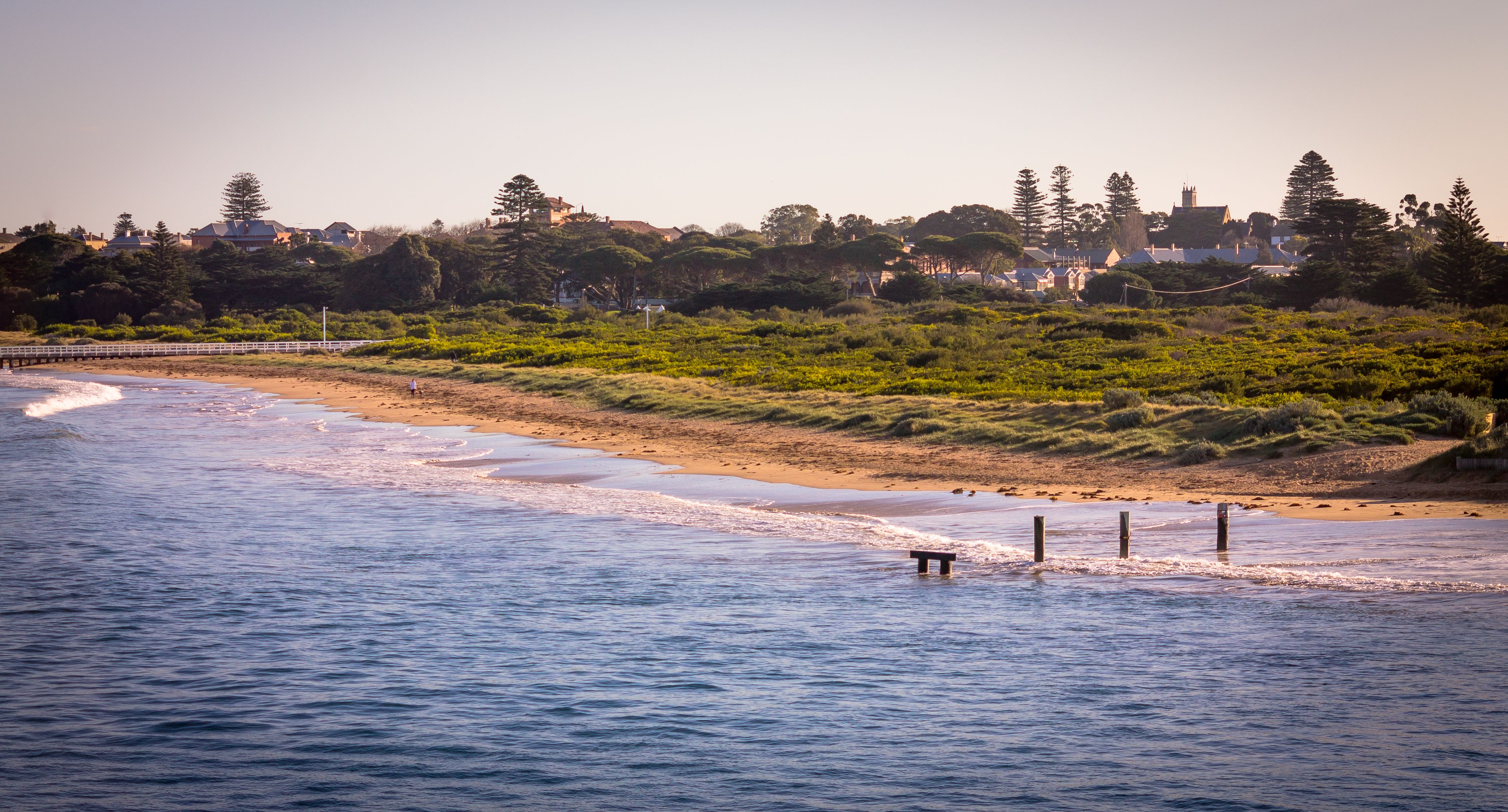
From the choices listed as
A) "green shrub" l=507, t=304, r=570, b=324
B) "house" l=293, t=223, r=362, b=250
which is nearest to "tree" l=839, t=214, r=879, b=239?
"green shrub" l=507, t=304, r=570, b=324

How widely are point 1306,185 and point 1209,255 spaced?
23218 mm

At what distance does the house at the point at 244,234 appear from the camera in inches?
6393

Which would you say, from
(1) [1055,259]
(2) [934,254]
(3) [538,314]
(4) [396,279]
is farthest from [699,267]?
(1) [1055,259]

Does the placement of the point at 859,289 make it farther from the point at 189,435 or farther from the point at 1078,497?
the point at 1078,497

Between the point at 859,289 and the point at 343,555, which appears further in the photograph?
the point at 859,289

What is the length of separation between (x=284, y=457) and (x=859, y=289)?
76.2 meters

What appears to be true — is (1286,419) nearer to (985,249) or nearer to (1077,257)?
(985,249)

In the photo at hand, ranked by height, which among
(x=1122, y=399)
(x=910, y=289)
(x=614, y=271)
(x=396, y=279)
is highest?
(x=614, y=271)

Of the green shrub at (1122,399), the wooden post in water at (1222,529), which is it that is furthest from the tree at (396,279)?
the wooden post in water at (1222,529)

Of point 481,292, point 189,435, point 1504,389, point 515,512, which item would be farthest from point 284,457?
point 481,292

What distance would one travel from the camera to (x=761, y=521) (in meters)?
21.2

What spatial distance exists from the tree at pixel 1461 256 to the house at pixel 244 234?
137 meters

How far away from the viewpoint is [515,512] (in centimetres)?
Answer: 2269

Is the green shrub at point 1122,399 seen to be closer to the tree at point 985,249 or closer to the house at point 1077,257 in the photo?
the tree at point 985,249
